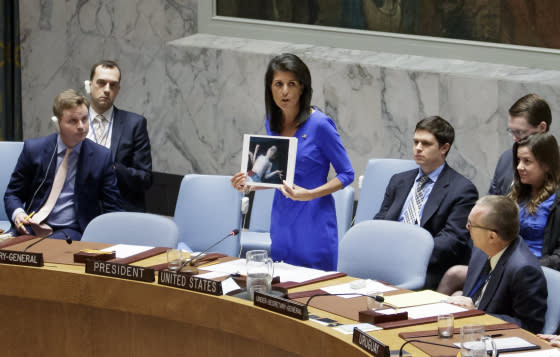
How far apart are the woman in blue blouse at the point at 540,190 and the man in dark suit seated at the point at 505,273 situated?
995 mm

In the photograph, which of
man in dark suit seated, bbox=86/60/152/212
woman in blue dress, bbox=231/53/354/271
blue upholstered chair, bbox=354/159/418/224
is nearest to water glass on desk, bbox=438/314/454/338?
woman in blue dress, bbox=231/53/354/271

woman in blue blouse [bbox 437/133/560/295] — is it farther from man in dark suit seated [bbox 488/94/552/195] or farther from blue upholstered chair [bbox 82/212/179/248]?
blue upholstered chair [bbox 82/212/179/248]

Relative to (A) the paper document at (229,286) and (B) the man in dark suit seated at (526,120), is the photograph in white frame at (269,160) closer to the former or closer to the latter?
(A) the paper document at (229,286)

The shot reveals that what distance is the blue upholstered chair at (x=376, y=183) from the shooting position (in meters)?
5.30

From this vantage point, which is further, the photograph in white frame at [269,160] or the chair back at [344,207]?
the chair back at [344,207]

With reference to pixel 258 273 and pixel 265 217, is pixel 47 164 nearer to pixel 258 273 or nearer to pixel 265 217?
pixel 265 217

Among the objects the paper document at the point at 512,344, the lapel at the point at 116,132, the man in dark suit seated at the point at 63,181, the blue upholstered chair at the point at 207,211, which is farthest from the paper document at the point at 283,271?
the lapel at the point at 116,132

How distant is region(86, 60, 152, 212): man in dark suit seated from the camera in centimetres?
541

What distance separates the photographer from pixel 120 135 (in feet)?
17.9

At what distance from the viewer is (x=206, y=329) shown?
10.7 feet

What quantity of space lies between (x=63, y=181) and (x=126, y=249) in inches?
43.1

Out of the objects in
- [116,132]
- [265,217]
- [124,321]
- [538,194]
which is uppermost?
[116,132]

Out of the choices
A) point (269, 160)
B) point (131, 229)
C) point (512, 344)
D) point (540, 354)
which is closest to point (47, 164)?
point (131, 229)

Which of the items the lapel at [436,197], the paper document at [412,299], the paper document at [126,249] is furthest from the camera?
the lapel at [436,197]
